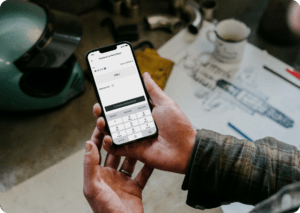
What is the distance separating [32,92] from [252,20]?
0.84 m

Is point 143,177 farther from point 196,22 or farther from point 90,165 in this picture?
point 196,22

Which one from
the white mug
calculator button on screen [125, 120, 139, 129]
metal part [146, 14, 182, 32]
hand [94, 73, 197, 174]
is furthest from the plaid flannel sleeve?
metal part [146, 14, 182, 32]

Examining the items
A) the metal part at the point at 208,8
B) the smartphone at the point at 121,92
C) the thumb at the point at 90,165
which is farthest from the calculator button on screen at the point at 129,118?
the metal part at the point at 208,8

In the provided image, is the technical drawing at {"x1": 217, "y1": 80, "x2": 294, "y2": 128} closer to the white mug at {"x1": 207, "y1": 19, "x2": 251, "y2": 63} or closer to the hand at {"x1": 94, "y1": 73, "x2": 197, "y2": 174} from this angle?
the white mug at {"x1": 207, "y1": 19, "x2": 251, "y2": 63}

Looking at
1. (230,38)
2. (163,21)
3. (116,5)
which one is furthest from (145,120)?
(116,5)

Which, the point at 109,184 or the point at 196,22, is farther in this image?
the point at 196,22

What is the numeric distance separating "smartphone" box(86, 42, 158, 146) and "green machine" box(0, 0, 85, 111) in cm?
17

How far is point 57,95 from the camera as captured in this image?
0.69 meters

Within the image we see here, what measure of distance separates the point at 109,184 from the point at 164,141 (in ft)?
0.48

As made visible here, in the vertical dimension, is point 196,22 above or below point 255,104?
above

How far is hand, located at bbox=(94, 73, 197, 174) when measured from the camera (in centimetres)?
47

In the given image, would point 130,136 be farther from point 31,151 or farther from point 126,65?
point 31,151

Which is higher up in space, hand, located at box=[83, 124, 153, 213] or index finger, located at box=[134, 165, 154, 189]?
hand, located at box=[83, 124, 153, 213]

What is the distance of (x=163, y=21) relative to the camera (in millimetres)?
875
